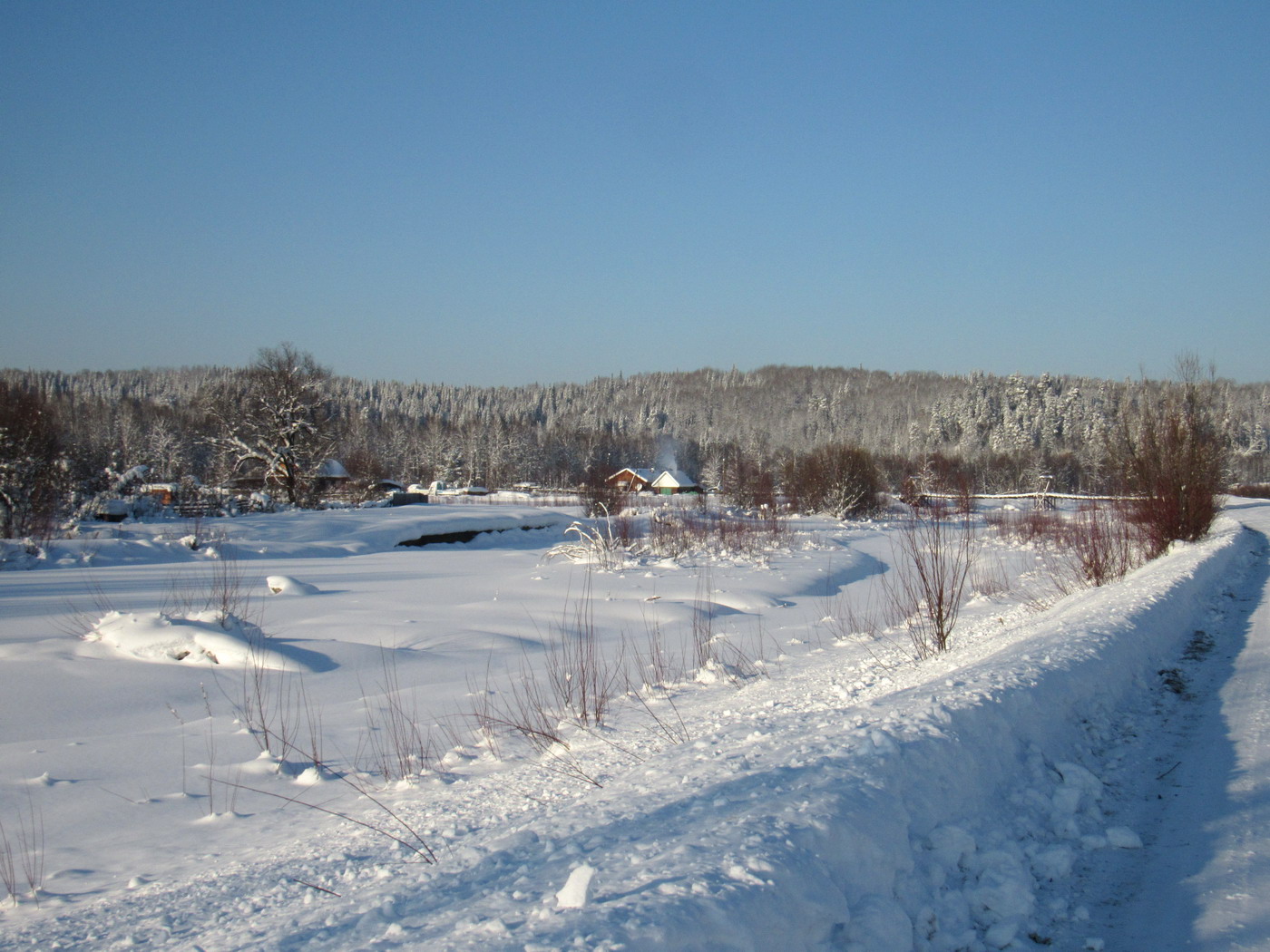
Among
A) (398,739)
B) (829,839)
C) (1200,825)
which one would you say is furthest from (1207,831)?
(398,739)

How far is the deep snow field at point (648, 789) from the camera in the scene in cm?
255

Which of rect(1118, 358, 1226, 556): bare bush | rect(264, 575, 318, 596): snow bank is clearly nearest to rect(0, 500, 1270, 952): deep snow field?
rect(264, 575, 318, 596): snow bank

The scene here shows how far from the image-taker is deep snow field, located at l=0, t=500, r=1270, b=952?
8.36ft

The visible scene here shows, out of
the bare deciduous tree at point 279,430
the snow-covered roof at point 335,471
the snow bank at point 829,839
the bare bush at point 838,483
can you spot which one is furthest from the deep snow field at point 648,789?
the snow-covered roof at point 335,471

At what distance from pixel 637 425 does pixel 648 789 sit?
154397 millimetres

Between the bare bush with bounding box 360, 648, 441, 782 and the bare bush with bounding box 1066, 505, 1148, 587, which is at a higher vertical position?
the bare bush with bounding box 1066, 505, 1148, 587

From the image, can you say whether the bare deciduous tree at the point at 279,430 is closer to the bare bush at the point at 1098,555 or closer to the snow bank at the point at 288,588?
the snow bank at the point at 288,588

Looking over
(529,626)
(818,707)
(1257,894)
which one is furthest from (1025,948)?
(529,626)

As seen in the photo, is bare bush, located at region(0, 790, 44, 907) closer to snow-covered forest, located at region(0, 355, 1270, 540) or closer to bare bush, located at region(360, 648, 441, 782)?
bare bush, located at region(360, 648, 441, 782)

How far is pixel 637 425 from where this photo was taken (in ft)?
516

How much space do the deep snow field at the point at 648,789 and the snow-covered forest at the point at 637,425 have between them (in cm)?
895

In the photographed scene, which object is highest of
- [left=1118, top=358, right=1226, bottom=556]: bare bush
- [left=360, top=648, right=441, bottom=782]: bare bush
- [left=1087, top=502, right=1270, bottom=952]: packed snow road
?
[left=1118, top=358, right=1226, bottom=556]: bare bush

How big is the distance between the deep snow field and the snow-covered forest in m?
8.95

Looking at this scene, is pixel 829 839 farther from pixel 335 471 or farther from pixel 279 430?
pixel 335 471
